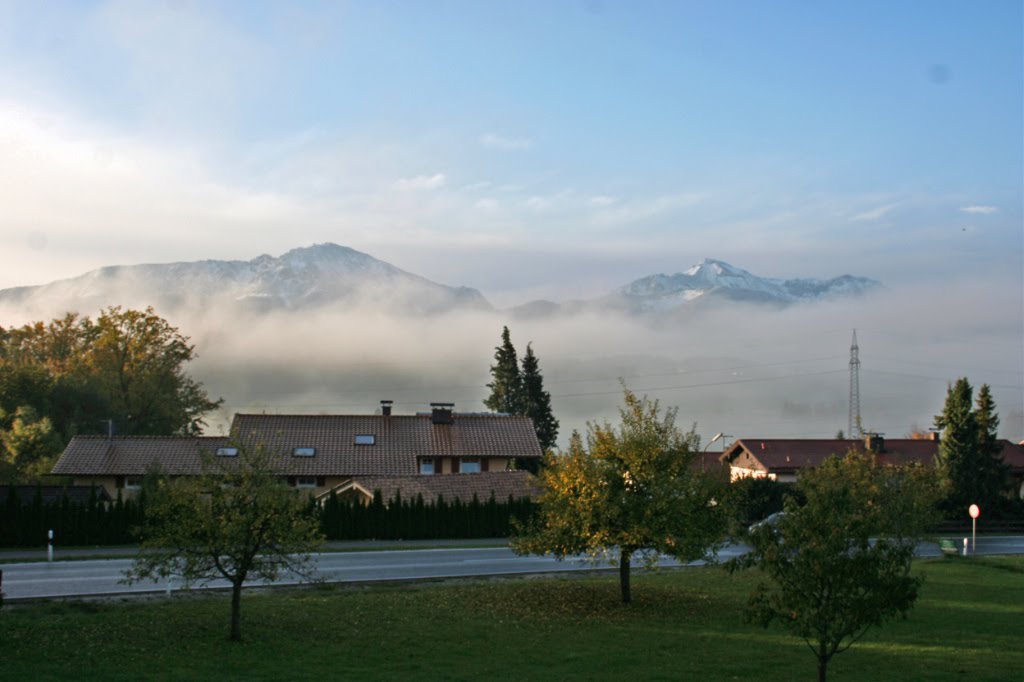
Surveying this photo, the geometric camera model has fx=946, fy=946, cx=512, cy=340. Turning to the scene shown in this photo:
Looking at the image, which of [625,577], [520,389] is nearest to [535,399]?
[520,389]

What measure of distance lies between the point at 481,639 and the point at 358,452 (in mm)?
39574

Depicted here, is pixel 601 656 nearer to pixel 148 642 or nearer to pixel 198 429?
pixel 148 642

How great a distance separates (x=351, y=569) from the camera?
3475 cm

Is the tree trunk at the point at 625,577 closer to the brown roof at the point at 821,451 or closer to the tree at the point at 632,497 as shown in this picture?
the tree at the point at 632,497

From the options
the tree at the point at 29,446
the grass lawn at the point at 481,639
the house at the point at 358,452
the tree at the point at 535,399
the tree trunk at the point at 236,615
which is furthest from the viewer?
the tree at the point at 535,399

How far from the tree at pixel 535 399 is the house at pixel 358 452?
19.6 metres

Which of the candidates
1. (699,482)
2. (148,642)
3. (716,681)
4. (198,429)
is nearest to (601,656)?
(716,681)

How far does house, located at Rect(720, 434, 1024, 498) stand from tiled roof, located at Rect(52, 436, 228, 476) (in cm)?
3817

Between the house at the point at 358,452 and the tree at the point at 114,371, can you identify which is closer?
the house at the point at 358,452

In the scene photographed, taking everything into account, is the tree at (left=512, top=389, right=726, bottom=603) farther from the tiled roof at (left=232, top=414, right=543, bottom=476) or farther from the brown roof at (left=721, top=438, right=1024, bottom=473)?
the brown roof at (left=721, top=438, right=1024, bottom=473)

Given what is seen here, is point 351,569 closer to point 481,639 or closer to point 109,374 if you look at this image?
point 481,639

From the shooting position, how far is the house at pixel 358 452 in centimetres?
5450

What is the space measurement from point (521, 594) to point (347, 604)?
5.57 meters

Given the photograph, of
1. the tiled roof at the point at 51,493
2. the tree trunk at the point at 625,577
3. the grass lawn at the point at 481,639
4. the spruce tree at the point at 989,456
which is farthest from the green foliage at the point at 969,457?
the tiled roof at the point at 51,493
